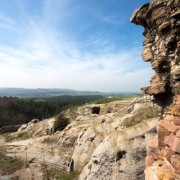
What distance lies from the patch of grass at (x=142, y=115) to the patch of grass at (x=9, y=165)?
62.1 feet

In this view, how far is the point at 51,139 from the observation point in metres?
50.3

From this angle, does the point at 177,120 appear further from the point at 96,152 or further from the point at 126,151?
the point at 96,152

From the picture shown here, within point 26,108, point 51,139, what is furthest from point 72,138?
point 26,108

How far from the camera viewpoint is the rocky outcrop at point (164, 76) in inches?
459

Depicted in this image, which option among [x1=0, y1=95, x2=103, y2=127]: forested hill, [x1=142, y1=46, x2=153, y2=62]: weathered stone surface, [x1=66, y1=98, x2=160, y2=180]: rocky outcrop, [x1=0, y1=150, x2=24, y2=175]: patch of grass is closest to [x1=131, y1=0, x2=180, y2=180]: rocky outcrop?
[x1=142, y1=46, x2=153, y2=62]: weathered stone surface

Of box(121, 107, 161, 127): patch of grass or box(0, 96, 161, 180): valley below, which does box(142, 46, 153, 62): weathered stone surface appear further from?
box(121, 107, 161, 127): patch of grass

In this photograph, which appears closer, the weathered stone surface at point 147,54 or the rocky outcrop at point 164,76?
the rocky outcrop at point 164,76

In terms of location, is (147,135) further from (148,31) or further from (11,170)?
(11,170)

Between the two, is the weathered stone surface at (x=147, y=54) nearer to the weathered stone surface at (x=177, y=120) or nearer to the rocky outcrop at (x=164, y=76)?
the rocky outcrop at (x=164, y=76)

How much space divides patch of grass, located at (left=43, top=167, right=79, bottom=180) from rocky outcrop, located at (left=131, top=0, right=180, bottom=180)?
19761 mm

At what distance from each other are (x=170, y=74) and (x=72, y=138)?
34061 millimetres

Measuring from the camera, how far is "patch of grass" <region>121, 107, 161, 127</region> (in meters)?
29.1

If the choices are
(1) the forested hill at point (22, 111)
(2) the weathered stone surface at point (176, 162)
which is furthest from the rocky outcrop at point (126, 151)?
(1) the forested hill at point (22, 111)

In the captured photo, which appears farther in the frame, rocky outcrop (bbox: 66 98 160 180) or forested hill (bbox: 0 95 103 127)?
forested hill (bbox: 0 95 103 127)
